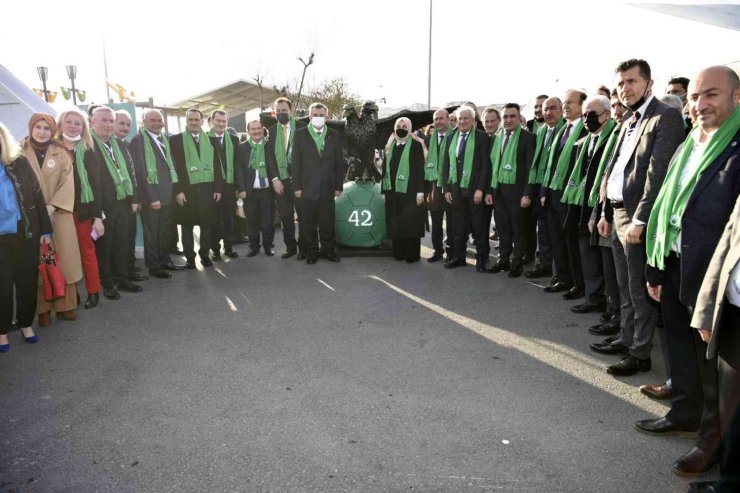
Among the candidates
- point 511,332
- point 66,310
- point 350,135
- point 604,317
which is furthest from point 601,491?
point 350,135

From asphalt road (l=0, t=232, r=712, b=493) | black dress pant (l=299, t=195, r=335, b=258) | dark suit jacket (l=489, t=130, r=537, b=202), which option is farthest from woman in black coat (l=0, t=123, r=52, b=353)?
dark suit jacket (l=489, t=130, r=537, b=202)

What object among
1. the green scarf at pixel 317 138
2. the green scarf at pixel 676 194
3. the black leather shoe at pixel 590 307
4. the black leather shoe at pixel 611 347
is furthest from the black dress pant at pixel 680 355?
the green scarf at pixel 317 138

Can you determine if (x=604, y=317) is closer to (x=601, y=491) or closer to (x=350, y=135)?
(x=601, y=491)

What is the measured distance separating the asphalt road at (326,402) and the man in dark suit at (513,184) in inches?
46.8

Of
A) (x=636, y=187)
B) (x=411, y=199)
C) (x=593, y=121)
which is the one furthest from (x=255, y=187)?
(x=636, y=187)

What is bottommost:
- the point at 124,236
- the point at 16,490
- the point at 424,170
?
the point at 16,490

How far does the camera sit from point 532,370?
149 inches

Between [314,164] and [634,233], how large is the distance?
4.83 m

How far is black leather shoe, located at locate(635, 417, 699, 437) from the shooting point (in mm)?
2898

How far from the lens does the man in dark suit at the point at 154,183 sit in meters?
6.46

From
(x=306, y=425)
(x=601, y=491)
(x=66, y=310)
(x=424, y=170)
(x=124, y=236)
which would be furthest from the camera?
(x=424, y=170)

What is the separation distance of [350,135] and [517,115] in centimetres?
288

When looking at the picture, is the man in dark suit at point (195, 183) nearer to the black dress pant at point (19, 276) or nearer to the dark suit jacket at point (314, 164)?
the dark suit jacket at point (314, 164)

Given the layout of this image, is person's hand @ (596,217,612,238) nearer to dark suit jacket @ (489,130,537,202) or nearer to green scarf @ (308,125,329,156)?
dark suit jacket @ (489,130,537,202)
